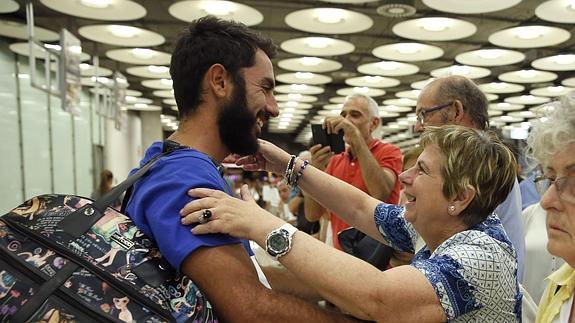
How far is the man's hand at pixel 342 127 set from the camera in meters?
2.81

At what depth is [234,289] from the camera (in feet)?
3.42

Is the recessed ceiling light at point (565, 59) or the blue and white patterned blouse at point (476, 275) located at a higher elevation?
the blue and white patterned blouse at point (476, 275)

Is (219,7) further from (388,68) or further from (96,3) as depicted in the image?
(388,68)

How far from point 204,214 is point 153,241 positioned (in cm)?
14

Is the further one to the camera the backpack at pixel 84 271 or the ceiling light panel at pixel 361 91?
the ceiling light panel at pixel 361 91

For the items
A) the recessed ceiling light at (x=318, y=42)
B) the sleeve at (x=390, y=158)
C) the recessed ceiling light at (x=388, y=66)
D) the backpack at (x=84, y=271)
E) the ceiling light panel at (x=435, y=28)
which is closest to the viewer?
the backpack at (x=84, y=271)

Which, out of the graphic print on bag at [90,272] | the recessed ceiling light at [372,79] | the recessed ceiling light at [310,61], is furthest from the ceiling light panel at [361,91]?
the graphic print on bag at [90,272]

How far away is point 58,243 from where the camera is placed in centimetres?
94

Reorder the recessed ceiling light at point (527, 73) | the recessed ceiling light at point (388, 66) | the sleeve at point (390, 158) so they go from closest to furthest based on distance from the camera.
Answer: the sleeve at point (390, 158) → the recessed ceiling light at point (388, 66) → the recessed ceiling light at point (527, 73)

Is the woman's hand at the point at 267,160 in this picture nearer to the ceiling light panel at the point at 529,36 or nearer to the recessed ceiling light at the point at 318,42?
the recessed ceiling light at the point at 318,42

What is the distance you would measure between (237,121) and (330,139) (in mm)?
1593

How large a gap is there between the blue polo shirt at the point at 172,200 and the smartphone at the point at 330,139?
1.70m

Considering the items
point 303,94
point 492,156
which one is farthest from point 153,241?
point 303,94

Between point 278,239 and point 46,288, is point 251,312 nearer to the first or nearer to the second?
point 278,239
